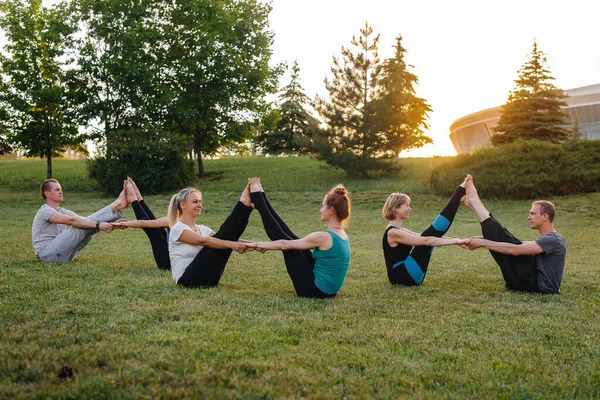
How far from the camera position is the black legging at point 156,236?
8.11 meters

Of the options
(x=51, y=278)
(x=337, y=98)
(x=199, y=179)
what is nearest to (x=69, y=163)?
(x=199, y=179)

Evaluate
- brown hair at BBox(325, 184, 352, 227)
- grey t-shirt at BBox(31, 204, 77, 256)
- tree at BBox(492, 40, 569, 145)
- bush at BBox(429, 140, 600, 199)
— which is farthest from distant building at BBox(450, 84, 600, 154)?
brown hair at BBox(325, 184, 352, 227)

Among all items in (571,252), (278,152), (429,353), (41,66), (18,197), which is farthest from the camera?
(278,152)

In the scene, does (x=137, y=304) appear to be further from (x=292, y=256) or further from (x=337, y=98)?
(x=337, y=98)

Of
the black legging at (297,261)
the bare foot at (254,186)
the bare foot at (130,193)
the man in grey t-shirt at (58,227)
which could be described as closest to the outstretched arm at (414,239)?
the black legging at (297,261)

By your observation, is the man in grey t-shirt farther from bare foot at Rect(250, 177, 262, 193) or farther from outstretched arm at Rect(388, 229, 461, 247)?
outstretched arm at Rect(388, 229, 461, 247)

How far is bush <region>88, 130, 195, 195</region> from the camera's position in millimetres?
27328

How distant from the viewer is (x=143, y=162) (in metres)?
27.6

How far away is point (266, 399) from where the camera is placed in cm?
319

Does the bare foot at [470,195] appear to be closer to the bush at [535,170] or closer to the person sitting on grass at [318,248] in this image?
the person sitting on grass at [318,248]

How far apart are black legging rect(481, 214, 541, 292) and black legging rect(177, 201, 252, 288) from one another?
3.11m

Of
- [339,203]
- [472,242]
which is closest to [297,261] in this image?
[339,203]

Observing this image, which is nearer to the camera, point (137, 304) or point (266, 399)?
point (266, 399)

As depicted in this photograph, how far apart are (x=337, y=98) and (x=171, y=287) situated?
77.2ft
